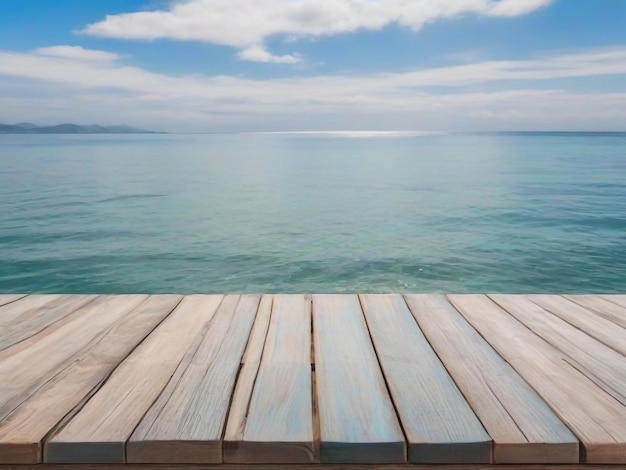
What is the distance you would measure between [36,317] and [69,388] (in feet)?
3.24

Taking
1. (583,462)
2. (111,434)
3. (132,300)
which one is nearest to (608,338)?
(583,462)

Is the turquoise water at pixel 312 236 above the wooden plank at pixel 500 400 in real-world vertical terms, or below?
below

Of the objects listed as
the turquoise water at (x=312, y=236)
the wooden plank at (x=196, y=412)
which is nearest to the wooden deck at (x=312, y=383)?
the wooden plank at (x=196, y=412)

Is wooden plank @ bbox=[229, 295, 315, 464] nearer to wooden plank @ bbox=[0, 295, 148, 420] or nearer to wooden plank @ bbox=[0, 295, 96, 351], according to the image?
wooden plank @ bbox=[0, 295, 148, 420]

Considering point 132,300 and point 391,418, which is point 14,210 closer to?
point 132,300

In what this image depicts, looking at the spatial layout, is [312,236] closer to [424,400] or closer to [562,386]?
[562,386]

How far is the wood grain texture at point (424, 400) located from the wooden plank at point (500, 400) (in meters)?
0.04

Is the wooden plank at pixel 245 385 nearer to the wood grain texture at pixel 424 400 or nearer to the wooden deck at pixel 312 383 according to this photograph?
the wooden deck at pixel 312 383

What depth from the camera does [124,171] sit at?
3166 cm

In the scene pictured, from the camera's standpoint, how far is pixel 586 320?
2.59 m

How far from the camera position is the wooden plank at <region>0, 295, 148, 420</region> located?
5.92 ft

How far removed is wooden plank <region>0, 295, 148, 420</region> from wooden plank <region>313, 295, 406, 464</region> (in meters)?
0.99

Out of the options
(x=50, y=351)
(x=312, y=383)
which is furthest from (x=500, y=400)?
(x=50, y=351)

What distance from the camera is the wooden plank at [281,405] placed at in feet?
4.83
